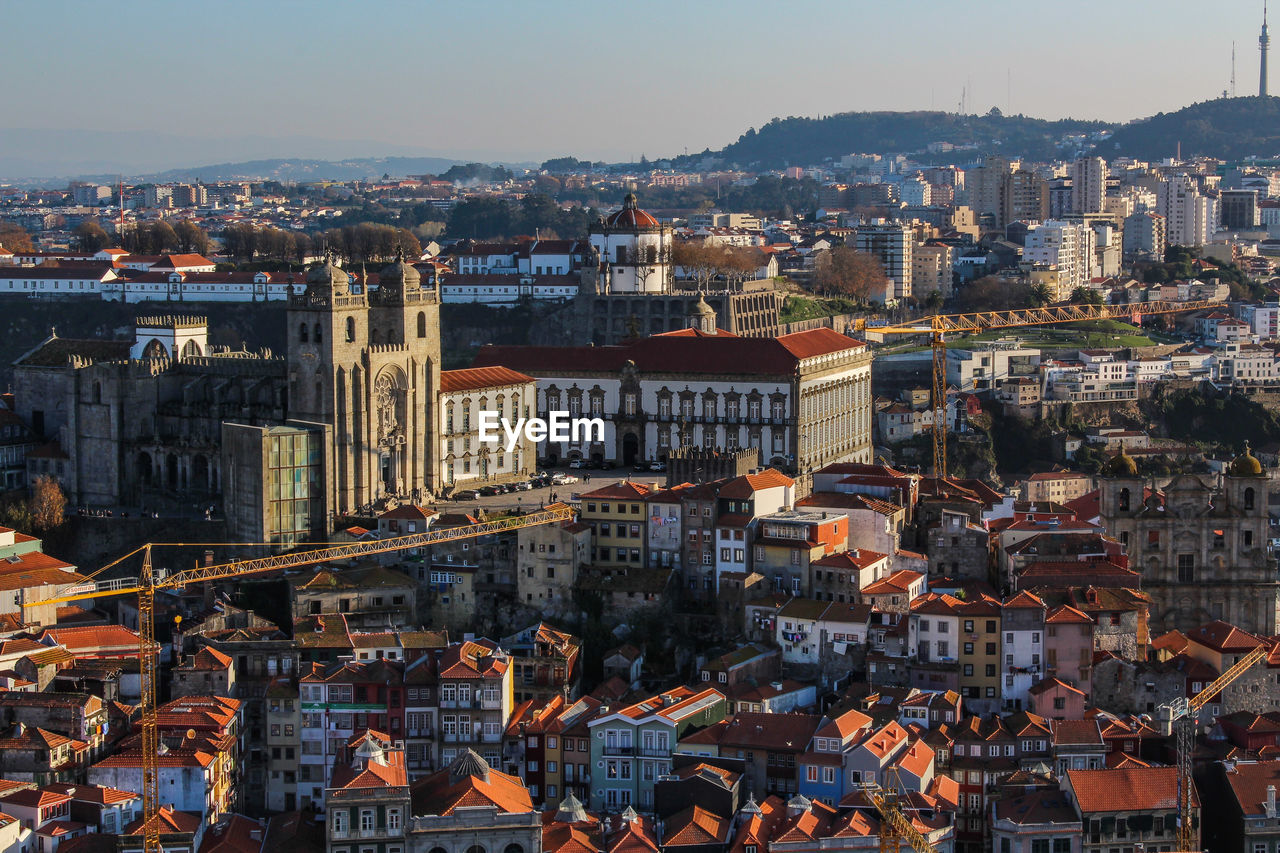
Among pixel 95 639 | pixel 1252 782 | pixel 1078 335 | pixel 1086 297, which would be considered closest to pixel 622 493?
pixel 95 639

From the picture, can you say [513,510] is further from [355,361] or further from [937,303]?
[937,303]

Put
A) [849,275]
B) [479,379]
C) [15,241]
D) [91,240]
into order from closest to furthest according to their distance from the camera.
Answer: [479,379] → [849,275] → [91,240] → [15,241]

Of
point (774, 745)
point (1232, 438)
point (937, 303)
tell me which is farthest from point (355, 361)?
point (937, 303)

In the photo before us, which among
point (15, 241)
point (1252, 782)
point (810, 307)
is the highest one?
point (15, 241)

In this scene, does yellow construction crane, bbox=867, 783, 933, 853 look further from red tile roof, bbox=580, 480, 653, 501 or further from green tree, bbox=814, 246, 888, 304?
green tree, bbox=814, 246, 888, 304

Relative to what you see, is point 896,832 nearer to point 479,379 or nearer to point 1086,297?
point 479,379

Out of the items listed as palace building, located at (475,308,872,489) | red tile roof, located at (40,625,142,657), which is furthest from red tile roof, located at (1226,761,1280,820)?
red tile roof, located at (40,625,142,657)

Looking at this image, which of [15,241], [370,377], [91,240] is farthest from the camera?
[15,241]
